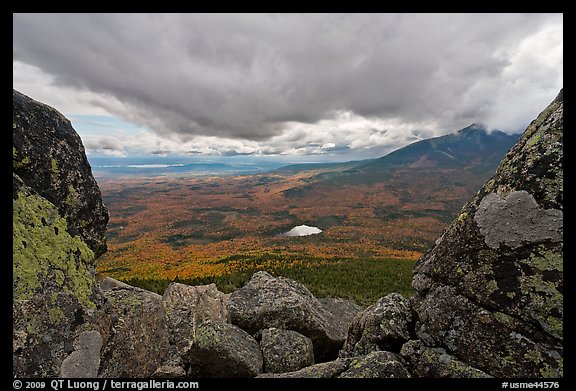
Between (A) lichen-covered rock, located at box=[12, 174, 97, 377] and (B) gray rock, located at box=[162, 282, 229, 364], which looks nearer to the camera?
(A) lichen-covered rock, located at box=[12, 174, 97, 377]

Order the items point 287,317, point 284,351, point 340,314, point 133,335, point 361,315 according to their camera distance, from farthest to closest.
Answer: point 340,314
point 287,317
point 361,315
point 284,351
point 133,335

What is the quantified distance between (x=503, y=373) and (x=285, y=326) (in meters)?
7.24

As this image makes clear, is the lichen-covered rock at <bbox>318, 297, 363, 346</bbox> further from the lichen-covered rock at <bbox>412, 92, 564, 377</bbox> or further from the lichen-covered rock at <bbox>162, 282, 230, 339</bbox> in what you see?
the lichen-covered rock at <bbox>412, 92, 564, 377</bbox>

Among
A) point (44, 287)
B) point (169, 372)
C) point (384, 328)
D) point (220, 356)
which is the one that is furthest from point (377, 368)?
point (44, 287)

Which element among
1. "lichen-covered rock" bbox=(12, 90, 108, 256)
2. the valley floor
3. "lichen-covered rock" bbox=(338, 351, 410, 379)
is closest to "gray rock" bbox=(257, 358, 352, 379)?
"lichen-covered rock" bbox=(338, 351, 410, 379)

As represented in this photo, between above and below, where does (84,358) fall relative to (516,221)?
below

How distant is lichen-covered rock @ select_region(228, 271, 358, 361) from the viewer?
1170 cm

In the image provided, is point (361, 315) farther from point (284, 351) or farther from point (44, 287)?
point (44, 287)

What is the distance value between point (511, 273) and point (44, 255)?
12512mm

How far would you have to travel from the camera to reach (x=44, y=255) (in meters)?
7.82

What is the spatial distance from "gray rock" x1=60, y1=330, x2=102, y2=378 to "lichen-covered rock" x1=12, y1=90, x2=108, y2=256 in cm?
333

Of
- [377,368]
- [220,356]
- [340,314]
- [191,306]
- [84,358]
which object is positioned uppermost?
[84,358]
